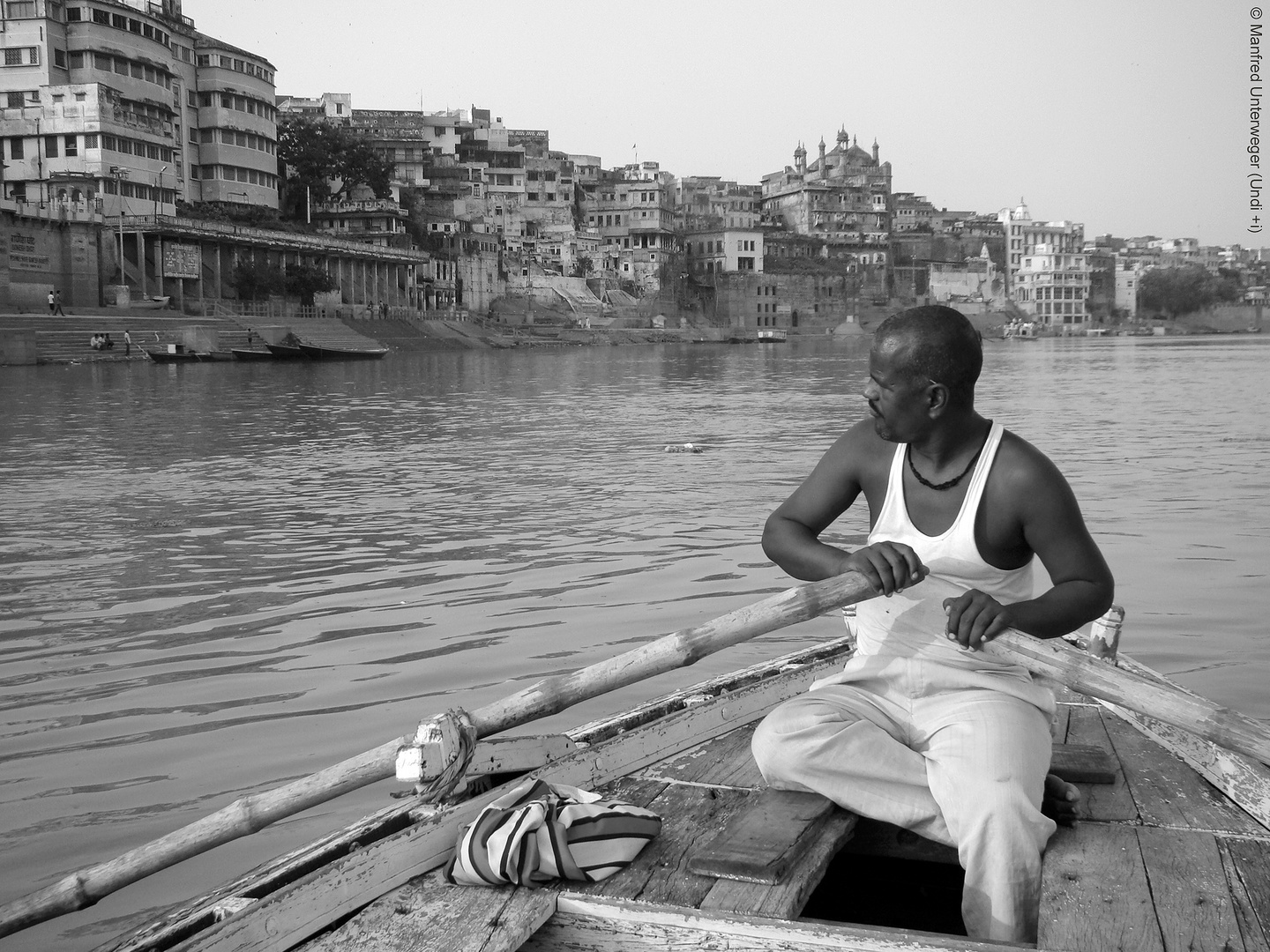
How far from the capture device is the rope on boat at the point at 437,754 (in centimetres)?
252

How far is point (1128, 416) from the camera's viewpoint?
64.7 ft

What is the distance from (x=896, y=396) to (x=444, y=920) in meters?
1.48

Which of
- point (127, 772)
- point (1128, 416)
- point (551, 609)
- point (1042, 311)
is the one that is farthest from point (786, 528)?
point (1042, 311)

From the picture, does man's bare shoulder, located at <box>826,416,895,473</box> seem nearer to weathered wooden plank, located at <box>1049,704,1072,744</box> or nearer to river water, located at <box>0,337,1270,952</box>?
weathered wooden plank, located at <box>1049,704,1072,744</box>

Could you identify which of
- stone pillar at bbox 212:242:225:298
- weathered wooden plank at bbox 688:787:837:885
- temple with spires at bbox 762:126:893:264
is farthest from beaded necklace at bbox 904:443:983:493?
temple with spires at bbox 762:126:893:264

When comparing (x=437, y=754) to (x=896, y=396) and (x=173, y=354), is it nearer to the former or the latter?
(x=896, y=396)

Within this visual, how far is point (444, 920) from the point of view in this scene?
2.25 meters

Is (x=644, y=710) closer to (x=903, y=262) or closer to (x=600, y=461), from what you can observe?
→ (x=600, y=461)

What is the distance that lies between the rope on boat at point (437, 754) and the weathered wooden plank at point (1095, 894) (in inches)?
46.9

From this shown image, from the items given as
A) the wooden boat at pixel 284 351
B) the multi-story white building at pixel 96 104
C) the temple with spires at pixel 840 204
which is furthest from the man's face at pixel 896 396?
the temple with spires at pixel 840 204

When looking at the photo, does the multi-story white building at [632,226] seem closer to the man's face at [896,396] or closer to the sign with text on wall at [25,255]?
the sign with text on wall at [25,255]

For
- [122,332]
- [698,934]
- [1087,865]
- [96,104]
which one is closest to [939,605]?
[1087,865]

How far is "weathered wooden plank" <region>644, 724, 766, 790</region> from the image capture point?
3061 millimetres

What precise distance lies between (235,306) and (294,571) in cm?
4764
